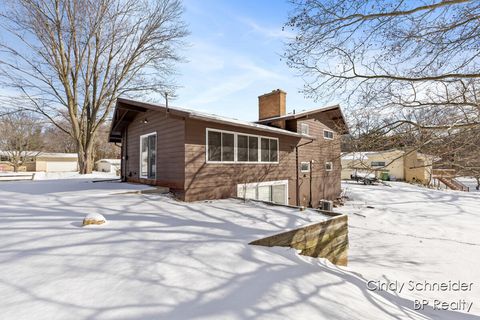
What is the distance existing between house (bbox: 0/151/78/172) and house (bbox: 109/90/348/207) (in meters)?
29.6

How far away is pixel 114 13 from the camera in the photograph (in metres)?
15.5

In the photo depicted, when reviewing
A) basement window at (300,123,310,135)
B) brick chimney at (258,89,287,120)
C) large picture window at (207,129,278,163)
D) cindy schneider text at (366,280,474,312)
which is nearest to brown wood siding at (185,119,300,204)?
large picture window at (207,129,278,163)

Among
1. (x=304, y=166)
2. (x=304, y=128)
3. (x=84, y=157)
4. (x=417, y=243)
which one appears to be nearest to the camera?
(x=417, y=243)

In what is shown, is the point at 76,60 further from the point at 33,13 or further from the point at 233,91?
the point at 233,91

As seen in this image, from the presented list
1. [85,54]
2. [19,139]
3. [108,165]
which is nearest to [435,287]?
[85,54]

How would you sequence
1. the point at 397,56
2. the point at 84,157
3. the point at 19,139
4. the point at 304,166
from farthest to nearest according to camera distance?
the point at 19,139
the point at 84,157
the point at 304,166
the point at 397,56

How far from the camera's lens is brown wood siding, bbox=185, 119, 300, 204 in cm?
721

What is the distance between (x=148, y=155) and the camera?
9.12 meters

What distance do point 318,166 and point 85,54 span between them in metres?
16.6

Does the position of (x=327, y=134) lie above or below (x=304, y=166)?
above

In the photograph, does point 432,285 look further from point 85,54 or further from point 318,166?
point 85,54

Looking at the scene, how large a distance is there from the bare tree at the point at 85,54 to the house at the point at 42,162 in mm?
22069

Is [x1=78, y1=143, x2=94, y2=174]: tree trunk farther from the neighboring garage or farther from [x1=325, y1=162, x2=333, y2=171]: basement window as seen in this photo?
the neighboring garage

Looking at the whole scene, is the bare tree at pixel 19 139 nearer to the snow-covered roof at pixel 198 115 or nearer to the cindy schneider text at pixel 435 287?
the snow-covered roof at pixel 198 115
